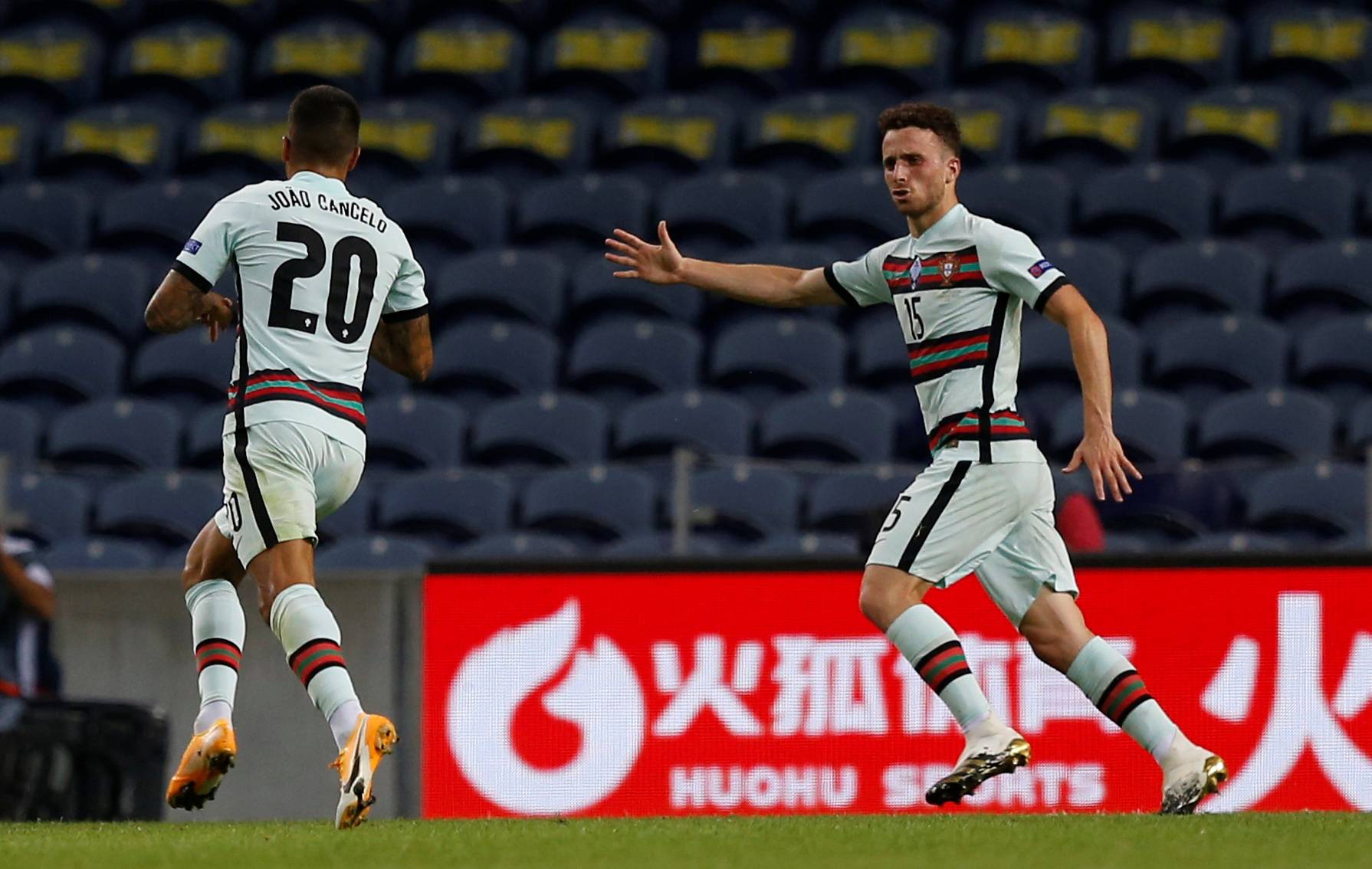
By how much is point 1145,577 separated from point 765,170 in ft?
18.5

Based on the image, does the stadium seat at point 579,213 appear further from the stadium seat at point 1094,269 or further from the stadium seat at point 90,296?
the stadium seat at point 1094,269

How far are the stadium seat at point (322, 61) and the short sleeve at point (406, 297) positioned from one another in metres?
8.06

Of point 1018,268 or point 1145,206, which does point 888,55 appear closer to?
point 1145,206

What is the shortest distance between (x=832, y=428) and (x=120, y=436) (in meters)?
3.53

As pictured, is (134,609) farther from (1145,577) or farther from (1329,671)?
(1329,671)

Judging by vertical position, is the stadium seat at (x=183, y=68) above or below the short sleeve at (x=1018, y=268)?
above

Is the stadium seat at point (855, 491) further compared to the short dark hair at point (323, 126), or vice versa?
the stadium seat at point (855, 491)

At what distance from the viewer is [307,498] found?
16.3 ft

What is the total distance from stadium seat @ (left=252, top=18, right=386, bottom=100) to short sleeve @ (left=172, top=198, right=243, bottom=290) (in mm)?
8299

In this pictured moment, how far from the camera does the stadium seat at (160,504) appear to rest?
9398 mm

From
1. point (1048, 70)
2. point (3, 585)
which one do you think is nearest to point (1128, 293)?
point (1048, 70)

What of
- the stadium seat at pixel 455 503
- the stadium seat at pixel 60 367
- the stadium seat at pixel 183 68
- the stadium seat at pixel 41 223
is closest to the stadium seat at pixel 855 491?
the stadium seat at pixel 455 503

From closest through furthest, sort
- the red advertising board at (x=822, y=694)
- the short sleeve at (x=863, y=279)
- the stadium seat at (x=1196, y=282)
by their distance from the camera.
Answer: the short sleeve at (x=863, y=279) < the red advertising board at (x=822, y=694) < the stadium seat at (x=1196, y=282)

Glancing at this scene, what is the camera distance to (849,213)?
441 inches
